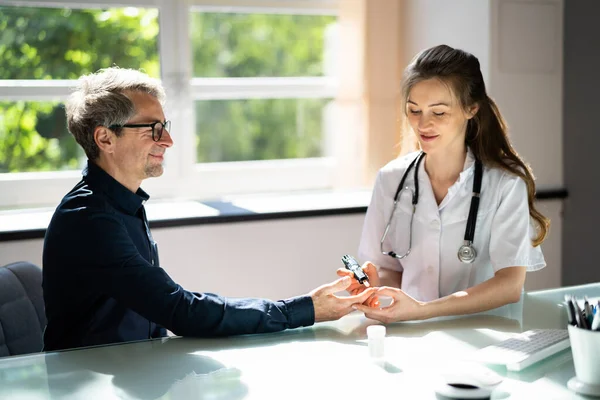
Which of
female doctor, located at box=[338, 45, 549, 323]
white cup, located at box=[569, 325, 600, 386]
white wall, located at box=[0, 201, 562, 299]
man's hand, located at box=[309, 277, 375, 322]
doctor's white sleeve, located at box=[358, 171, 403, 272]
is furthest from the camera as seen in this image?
white wall, located at box=[0, 201, 562, 299]

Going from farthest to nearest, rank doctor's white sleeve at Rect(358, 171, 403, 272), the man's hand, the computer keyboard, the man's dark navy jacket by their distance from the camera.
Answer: doctor's white sleeve at Rect(358, 171, 403, 272) < the man's hand < the man's dark navy jacket < the computer keyboard

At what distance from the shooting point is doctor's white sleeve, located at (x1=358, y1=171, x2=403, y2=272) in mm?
2443

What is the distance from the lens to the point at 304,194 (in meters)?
3.95

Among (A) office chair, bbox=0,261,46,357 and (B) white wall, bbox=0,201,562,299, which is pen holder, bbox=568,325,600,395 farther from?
(B) white wall, bbox=0,201,562,299

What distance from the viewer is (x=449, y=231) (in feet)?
7.48

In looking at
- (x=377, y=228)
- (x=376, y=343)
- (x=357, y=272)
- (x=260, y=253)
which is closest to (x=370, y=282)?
(x=357, y=272)

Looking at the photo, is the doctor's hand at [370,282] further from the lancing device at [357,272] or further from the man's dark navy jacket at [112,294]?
the man's dark navy jacket at [112,294]

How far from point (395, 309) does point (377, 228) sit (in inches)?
21.6

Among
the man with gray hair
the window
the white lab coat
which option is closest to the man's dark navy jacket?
the man with gray hair

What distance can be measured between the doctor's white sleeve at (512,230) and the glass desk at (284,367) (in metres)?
0.24

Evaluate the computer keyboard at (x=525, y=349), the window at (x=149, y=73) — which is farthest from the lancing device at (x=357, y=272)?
the window at (x=149, y=73)

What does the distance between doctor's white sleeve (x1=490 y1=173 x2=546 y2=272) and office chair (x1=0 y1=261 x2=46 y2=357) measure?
4.46ft

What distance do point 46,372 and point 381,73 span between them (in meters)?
2.70

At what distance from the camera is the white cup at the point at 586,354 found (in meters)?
1.44
